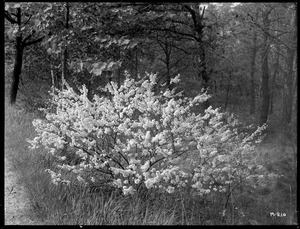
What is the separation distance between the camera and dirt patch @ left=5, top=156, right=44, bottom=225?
2918 mm

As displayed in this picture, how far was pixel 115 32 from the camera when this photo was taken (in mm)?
4578

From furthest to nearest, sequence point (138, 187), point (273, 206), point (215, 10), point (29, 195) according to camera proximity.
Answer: point (215, 10) < point (273, 206) < point (138, 187) < point (29, 195)

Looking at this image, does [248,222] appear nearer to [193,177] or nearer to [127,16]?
[193,177]

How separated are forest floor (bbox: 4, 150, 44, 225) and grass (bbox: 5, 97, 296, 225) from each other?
7cm

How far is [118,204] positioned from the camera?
10.2 ft

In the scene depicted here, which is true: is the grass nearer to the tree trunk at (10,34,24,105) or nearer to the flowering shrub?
the flowering shrub

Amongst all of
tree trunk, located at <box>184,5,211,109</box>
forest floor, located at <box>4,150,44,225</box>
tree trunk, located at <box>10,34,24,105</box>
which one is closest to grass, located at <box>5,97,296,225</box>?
forest floor, located at <box>4,150,44,225</box>

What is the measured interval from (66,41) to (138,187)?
2606mm

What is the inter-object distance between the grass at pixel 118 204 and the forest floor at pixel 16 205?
0.07m

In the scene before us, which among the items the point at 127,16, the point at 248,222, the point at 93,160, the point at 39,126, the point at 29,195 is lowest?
the point at 248,222

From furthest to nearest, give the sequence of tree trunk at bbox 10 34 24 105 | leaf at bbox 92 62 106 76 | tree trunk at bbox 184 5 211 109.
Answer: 1. tree trunk at bbox 10 34 24 105
2. tree trunk at bbox 184 5 211 109
3. leaf at bbox 92 62 106 76

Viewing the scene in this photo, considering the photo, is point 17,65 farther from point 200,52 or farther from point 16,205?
point 16,205
